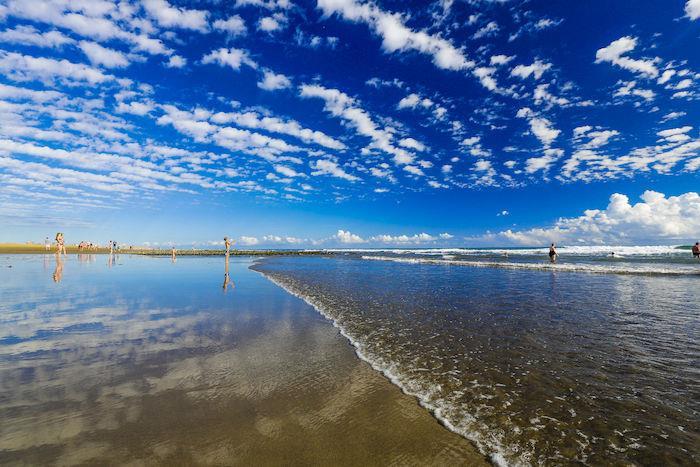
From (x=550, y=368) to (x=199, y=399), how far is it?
734cm

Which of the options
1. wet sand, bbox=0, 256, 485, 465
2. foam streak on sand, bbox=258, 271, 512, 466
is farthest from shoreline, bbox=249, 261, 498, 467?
wet sand, bbox=0, 256, 485, 465

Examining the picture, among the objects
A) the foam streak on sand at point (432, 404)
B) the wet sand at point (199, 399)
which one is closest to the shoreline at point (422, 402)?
the foam streak on sand at point (432, 404)

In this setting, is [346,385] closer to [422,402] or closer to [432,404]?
[422,402]

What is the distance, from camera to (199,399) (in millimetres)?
5660

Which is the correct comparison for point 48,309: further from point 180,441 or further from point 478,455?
point 478,455

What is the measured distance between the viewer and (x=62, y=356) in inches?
296

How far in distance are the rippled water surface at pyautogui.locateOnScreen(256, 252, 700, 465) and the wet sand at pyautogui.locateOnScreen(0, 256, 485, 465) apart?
2.74ft

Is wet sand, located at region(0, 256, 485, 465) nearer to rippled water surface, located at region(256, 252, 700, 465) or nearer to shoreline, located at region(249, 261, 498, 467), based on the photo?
shoreline, located at region(249, 261, 498, 467)

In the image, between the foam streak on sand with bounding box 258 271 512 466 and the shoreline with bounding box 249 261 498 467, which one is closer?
the shoreline with bounding box 249 261 498 467

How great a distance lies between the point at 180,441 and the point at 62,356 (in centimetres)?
537

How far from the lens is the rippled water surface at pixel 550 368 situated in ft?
15.3

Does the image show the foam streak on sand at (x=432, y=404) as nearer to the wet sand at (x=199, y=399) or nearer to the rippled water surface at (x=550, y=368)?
the rippled water surface at (x=550, y=368)

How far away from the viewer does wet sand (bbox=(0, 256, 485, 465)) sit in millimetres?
4250

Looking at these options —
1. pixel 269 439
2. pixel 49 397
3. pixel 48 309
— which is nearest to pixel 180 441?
pixel 269 439
